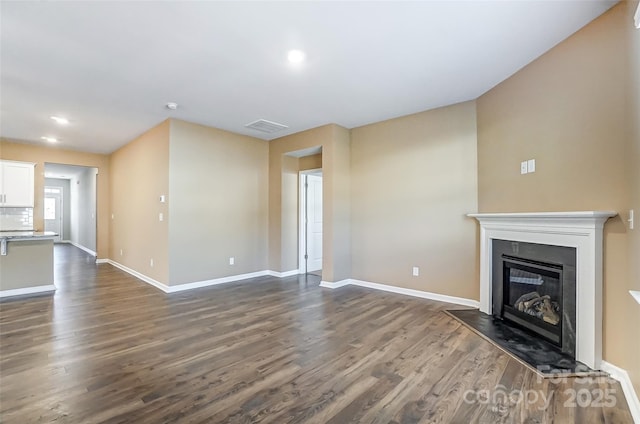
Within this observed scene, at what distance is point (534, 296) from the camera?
3020 millimetres

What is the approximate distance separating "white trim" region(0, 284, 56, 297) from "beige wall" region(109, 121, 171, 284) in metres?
1.27

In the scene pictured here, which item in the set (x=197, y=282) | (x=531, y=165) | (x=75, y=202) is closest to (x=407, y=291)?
(x=531, y=165)

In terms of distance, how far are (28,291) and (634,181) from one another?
706cm

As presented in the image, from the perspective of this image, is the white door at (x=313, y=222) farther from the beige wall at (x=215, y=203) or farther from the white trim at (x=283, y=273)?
the beige wall at (x=215, y=203)

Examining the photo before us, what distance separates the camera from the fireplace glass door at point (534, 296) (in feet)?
8.95

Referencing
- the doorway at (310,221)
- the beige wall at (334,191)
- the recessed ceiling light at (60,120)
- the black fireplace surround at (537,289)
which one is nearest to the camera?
the black fireplace surround at (537,289)

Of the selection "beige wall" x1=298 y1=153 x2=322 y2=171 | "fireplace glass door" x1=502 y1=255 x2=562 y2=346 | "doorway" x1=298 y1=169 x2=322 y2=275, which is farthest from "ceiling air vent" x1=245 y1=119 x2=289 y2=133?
"fireplace glass door" x1=502 y1=255 x2=562 y2=346

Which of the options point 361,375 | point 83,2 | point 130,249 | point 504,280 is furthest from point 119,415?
point 130,249

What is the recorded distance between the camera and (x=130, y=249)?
6.14m

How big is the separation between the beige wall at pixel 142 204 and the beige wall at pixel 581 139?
4.66 m

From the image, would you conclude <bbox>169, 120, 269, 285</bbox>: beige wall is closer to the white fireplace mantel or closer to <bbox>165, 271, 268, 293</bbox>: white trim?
<bbox>165, 271, 268, 293</bbox>: white trim

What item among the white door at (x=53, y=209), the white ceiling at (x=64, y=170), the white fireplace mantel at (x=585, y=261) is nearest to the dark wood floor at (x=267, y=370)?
the white fireplace mantel at (x=585, y=261)

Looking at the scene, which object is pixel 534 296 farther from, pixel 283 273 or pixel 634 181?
pixel 283 273

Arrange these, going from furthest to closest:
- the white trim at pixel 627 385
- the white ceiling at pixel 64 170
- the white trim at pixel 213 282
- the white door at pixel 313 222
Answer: the white ceiling at pixel 64 170
the white door at pixel 313 222
the white trim at pixel 213 282
the white trim at pixel 627 385
